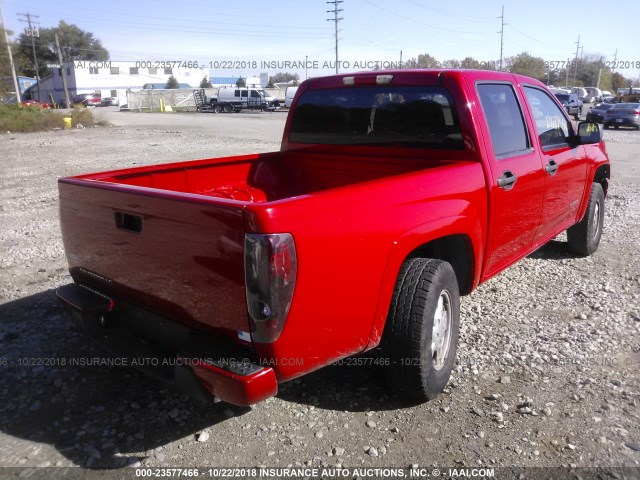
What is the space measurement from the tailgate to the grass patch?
2693cm

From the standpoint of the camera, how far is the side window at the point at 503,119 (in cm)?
392

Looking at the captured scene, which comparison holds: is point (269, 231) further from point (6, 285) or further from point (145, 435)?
point (6, 285)

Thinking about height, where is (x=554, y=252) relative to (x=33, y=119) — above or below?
below

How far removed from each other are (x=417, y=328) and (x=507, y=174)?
1.49 meters

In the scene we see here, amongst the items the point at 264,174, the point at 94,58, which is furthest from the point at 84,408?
the point at 94,58

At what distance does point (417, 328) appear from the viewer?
9.75 feet

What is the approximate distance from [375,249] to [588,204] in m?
4.02

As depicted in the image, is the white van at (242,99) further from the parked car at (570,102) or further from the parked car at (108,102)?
the parked car at (570,102)

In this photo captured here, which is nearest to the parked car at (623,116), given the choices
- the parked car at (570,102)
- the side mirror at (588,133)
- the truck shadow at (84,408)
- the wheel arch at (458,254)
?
the parked car at (570,102)

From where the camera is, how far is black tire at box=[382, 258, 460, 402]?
118 inches

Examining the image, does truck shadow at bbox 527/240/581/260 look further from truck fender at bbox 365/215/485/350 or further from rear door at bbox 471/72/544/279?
truck fender at bbox 365/215/485/350

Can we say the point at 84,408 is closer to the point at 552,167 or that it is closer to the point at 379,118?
the point at 379,118

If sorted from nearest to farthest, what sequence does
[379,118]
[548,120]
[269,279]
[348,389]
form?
[269,279] → [348,389] → [379,118] → [548,120]

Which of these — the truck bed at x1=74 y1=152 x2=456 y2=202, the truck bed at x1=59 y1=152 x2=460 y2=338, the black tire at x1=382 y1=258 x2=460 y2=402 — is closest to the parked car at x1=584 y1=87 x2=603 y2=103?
the truck bed at x1=74 y1=152 x2=456 y2=202
